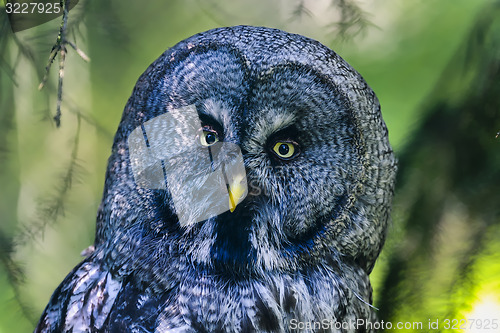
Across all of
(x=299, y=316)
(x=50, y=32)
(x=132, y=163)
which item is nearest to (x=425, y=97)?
(x=299, y=316)

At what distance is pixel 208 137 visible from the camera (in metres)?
1.37

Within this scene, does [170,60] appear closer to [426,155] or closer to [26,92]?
[26,92]

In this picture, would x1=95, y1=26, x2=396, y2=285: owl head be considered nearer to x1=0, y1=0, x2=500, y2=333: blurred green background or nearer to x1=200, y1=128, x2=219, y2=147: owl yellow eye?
x1=200, y1=128, x2=219, y2=147: owl yellow eye

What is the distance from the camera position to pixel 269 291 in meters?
1.41

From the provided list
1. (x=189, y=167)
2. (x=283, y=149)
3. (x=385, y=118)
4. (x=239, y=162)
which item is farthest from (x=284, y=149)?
(x=385, y=118)

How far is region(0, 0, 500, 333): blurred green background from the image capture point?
1.76 m

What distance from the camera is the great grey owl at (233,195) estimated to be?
4.44 feet

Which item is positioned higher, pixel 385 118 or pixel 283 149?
pixel 385 118

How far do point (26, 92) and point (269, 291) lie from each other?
1.34 m

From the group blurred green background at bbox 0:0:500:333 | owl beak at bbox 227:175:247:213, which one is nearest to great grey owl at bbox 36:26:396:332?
owl beak at bbox 227:175:247:213

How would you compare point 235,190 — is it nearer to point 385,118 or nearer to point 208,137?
point 208,137

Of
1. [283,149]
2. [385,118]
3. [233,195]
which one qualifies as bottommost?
[233,195]

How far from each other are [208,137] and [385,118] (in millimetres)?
769

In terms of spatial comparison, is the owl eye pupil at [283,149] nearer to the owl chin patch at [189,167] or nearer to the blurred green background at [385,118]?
the owl chin patch at [189,167]
